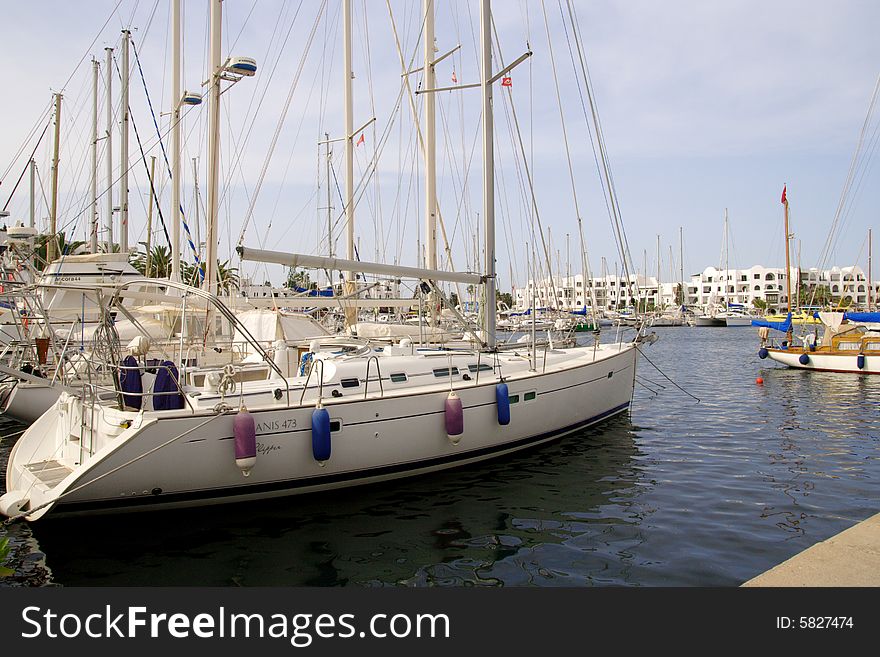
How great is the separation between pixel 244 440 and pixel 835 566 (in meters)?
6.35

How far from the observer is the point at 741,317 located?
86.1 m

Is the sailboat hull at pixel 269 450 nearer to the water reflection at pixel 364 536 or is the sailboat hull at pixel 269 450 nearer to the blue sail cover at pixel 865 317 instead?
the water reflection at pixel 364 536

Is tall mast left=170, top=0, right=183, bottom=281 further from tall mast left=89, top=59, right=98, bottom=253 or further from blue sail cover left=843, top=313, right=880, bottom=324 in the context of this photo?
blue sail cover left=843, top=313, right=880, bottom=324

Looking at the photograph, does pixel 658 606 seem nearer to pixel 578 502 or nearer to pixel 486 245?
pixel 578 502

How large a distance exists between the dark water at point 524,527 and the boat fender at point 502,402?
36.7 inches

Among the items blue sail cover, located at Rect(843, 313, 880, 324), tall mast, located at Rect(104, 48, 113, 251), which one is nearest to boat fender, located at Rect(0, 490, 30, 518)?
tall mast, located at Rect(104, 48, 113, 251)

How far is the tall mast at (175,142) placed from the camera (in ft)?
60.4

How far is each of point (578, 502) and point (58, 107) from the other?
2777 centimetres

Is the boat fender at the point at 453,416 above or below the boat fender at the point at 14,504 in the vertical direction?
above

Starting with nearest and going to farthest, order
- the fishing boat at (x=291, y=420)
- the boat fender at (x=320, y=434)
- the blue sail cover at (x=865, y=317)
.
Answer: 1. the fishing boat at (x=291, y=420)
2. the boat fender at (x=320, y=434)
3. the blue sail cover at (x=865, y=317)

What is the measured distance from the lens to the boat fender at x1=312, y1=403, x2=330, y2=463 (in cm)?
864

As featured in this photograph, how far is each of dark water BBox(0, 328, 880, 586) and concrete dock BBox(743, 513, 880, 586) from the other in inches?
63.6

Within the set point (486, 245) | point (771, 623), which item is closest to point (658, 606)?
point (771, 623)

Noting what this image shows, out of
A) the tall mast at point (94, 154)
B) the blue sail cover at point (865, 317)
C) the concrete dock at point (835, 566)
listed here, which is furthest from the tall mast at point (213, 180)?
the blue sail cover at point (865, 317)
